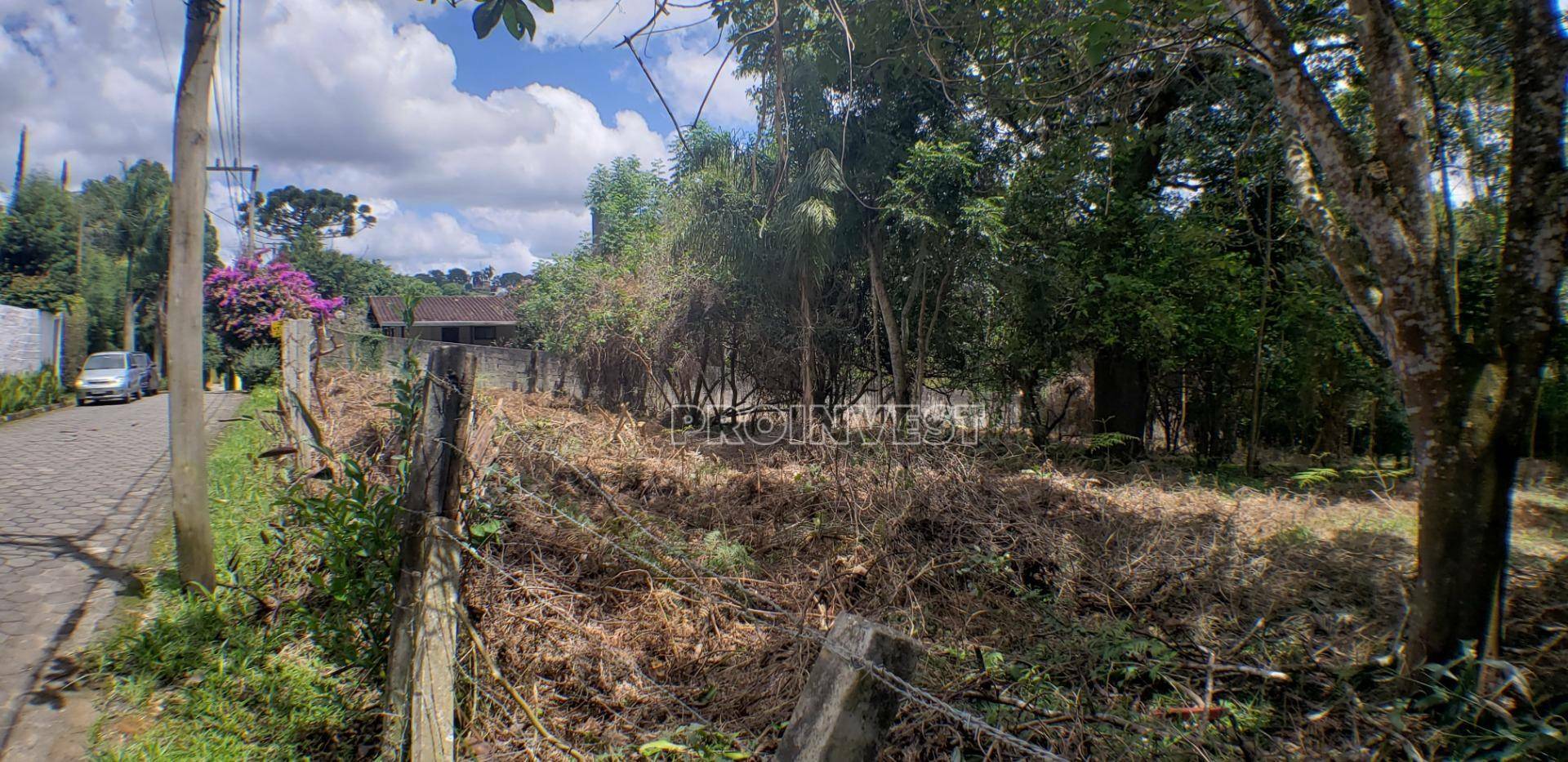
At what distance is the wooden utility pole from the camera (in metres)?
4.31

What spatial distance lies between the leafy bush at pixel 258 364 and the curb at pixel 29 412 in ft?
12.9

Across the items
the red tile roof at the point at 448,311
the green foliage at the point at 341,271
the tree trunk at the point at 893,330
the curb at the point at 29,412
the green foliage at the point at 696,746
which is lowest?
the green foliage at the point at 696,746

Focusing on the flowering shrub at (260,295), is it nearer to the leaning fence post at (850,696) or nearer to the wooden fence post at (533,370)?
the wooden fence post at (533,370)

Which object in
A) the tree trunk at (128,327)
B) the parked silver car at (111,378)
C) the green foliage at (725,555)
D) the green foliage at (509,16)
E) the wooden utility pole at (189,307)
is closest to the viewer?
the green foliage at (509,16)

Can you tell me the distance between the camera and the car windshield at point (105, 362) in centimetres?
1677

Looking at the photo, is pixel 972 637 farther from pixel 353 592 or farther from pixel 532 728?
pixel 353 592

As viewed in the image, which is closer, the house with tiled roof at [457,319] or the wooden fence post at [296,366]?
the wooden fence post at [296,366]

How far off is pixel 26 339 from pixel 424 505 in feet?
68.2

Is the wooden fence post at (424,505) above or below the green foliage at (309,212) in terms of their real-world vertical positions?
below

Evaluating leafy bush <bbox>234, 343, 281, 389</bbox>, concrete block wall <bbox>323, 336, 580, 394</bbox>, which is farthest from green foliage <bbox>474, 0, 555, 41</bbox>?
leafy bush <bbox>234, 343, 281, 389</bbox>

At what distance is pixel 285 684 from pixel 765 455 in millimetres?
5378

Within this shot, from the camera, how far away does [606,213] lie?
81.4 ft

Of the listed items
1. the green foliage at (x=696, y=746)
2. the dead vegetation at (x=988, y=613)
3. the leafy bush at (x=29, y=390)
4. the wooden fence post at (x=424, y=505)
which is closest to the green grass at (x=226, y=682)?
the wooden fence post at (x=424, y=505)

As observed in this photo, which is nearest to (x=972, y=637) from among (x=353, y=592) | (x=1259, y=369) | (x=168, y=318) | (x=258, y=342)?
(x=353, y=592)
